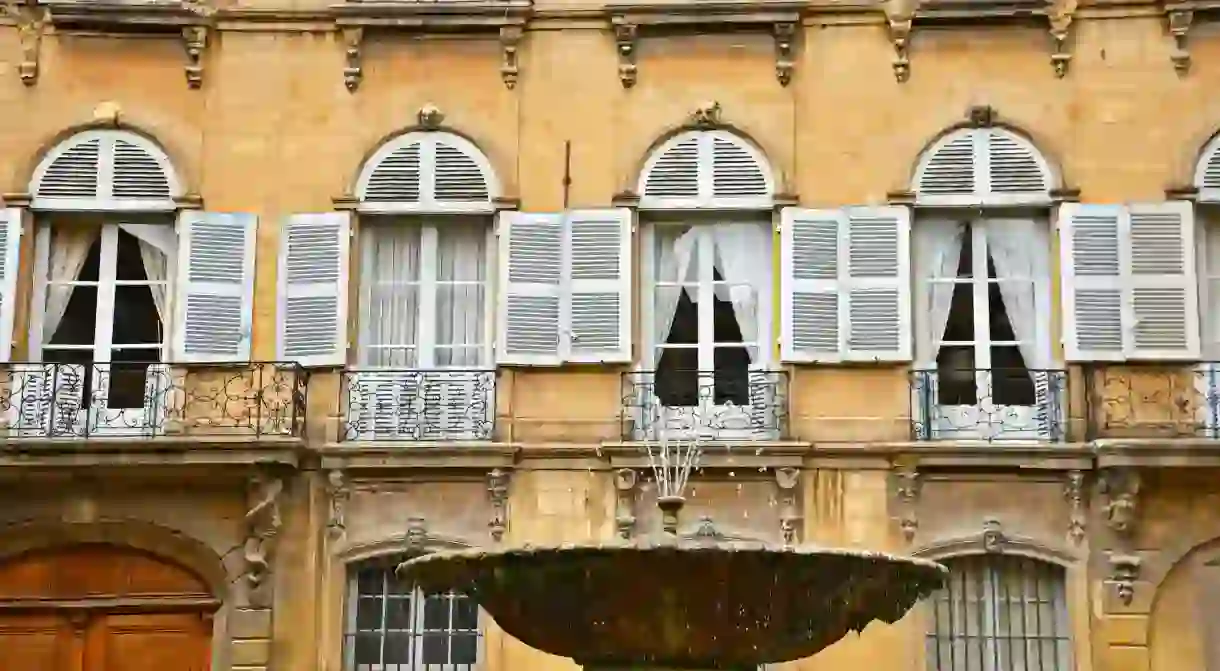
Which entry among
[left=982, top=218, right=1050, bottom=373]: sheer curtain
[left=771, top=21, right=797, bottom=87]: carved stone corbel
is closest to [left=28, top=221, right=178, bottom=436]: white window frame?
[left=771, top=21, right=797, bottom=87]: carved stone corbel

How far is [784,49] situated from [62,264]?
6763 millimetres

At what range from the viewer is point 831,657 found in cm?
1412

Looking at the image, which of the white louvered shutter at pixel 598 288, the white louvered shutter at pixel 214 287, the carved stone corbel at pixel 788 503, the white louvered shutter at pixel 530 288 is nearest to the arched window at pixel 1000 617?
the carved stone corbel at pixel 788 503

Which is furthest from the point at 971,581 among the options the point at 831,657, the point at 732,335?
the point at 732,335

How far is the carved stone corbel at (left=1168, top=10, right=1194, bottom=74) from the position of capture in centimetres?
1508

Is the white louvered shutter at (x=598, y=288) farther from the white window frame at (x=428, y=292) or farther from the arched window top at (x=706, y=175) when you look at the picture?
the white window frame at (x=428, y=292)

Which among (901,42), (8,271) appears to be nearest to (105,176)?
(8,271)

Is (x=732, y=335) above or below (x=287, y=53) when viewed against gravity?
below

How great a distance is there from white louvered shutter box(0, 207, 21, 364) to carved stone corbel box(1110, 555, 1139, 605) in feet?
31.4

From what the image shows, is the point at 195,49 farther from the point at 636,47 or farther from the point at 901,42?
the point at 901,42

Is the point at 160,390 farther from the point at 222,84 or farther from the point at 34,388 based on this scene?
the point at 222,84

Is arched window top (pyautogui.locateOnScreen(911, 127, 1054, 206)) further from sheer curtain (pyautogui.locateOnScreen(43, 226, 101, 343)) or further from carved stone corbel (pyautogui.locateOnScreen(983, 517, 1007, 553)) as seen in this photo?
sheer curtain (pyautogui.locateOnScreen(43, 226, 101, 343))

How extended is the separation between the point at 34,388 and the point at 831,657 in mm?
7140

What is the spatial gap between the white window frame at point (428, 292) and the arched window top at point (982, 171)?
3825 mm
